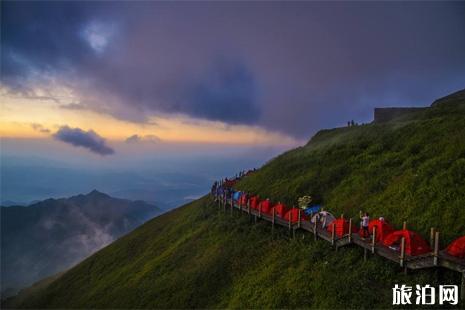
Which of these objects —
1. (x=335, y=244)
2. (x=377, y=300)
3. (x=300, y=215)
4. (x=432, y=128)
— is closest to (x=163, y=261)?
(x=300, y=215)

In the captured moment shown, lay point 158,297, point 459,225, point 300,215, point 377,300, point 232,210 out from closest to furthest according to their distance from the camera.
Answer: point 377,300 → point 459,225 → point 300,215 → point 158,297 → point 232,210

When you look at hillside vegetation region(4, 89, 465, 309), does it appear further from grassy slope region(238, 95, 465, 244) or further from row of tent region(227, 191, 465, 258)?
row of tent region(227, 191, 465, 258)

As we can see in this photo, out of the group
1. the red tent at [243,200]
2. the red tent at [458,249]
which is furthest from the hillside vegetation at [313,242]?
the red tent at [243,200]

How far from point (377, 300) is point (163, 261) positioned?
92.2 ft

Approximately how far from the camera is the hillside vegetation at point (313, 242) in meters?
22.6

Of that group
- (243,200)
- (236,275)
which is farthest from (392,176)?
(236,275)

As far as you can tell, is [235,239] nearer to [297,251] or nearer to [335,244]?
[297,251]

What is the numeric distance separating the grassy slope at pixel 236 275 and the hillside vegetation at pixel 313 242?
88 millimetres

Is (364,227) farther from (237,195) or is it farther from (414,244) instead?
(237,195)

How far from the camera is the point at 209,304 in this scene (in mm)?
29031

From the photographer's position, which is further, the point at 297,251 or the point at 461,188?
the point at 297,251

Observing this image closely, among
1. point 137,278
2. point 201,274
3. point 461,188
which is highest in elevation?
point 461,188

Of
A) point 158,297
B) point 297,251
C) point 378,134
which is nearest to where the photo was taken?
point 297,251

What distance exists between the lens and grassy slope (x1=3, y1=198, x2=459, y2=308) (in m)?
21.4
